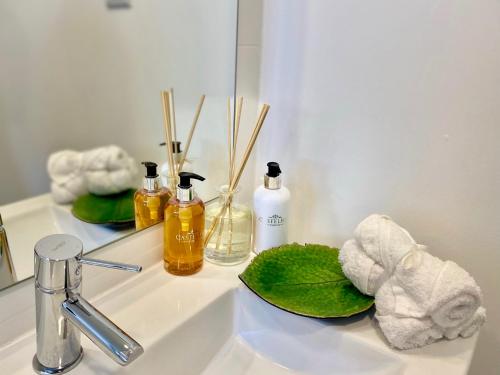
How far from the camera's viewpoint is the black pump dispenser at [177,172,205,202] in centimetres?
66

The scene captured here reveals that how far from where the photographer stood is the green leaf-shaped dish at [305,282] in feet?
2.08

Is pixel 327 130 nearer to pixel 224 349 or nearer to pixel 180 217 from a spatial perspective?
pixel 180 217

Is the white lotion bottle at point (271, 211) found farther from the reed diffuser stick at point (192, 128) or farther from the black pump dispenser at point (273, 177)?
the reed diffuser stick at point (192, 128)

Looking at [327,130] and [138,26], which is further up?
[138,26]

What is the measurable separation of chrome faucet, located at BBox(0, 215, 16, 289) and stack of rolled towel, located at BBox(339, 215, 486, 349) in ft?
1.62

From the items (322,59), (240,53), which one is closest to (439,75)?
(322,59)

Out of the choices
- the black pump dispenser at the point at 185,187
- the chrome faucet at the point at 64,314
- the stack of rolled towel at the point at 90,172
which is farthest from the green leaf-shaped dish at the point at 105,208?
the chrome faucet at the point at 64,314

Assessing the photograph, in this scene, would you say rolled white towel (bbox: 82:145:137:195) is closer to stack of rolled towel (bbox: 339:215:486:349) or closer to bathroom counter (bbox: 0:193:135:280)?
bathroom counter (bbox: 0:193:135:280)

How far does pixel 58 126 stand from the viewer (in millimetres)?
707

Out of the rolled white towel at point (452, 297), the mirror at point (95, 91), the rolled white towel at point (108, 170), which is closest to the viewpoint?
the rolled white towel at point (452, 297)

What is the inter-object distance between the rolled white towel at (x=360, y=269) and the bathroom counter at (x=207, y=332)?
58 millimetres

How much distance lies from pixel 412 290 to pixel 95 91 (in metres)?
0.63

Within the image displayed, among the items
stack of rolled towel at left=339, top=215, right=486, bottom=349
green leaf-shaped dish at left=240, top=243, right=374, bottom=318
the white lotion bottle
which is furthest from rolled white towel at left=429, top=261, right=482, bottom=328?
the white lotion bottle

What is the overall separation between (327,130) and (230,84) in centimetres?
24
